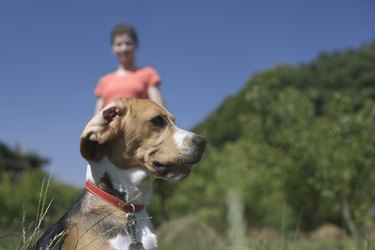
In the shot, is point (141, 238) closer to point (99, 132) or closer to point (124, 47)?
point (99, 132)

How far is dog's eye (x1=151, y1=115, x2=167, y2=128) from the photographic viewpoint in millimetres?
3732

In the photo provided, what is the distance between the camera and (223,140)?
4978cm

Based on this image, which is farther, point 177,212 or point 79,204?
point 177,212

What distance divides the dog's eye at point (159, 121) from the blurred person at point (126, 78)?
181 cm

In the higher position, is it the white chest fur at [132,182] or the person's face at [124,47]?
the person's face at [124,47]

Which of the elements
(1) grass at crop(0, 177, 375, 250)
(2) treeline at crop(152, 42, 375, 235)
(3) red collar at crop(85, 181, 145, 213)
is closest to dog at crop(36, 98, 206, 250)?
(3) red collar at crop(85, 181, 145, 213)

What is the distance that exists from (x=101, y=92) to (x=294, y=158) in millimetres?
12795

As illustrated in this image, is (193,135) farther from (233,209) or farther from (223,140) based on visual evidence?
(223,140)

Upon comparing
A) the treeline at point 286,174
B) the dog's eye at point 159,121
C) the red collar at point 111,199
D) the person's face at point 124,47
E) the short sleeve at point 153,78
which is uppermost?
the person's face at point 124,47

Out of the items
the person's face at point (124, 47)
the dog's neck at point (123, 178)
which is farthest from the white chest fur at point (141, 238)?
the person's face at point (124, 47)

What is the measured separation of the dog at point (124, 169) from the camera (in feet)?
10.2

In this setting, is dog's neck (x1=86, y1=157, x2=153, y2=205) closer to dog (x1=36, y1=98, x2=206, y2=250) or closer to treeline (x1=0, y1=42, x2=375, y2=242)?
dog (x1=36, y1=98, x2=206, y2=250)

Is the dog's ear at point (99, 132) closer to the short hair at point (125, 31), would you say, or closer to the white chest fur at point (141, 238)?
the white chest fur at point (141, 238)

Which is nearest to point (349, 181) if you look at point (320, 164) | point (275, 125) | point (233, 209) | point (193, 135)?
→ point (320, 164)
